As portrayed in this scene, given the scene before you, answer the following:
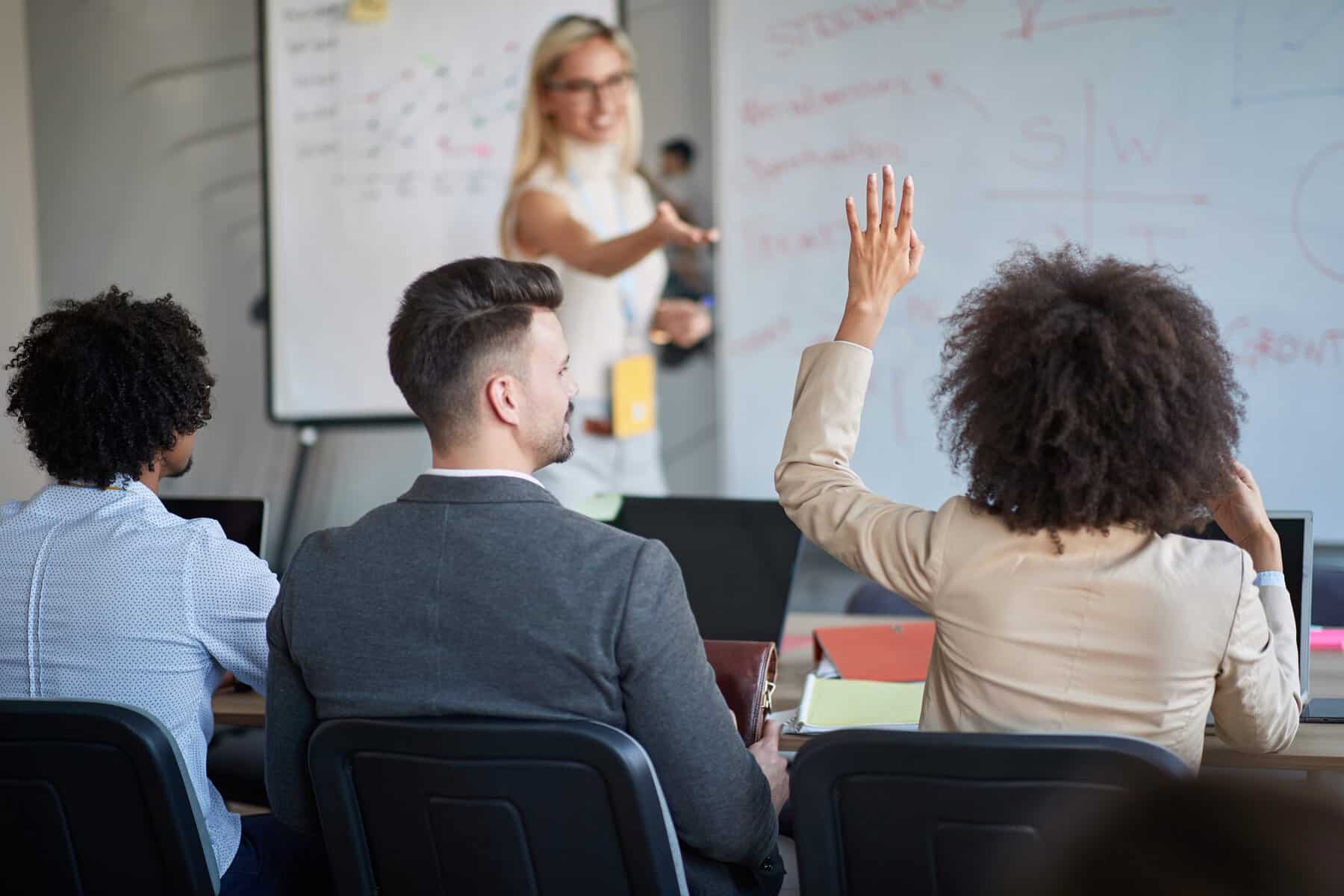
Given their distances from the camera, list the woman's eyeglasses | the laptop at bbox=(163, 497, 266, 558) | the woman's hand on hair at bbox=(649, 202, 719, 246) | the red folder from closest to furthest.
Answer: the red folder < the laptop at bbox=(163, 497, 266, 558) < the woman's hand on hair at bbox=(649, 202, 719, 246) < the woman's eyeglasses

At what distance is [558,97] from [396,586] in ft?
8.50

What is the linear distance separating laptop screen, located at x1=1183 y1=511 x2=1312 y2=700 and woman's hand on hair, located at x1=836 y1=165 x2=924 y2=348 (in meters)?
0.58

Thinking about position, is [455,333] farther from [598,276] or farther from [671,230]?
[598,276]

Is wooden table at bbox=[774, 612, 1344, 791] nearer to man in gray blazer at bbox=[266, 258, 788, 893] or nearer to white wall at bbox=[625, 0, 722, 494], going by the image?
man in gray blazer at bbox=[266, 258, 788, 893]

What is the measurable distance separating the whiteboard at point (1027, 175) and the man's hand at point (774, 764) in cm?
187

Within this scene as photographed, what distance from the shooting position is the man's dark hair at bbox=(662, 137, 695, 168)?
360 centimetres

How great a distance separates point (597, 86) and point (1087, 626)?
105 inches

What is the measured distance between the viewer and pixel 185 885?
145 centimetres

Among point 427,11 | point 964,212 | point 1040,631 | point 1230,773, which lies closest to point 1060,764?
point 1040,631

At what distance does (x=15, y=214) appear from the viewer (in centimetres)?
412

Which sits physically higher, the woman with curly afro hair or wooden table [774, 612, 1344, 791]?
the woman with curly afro hair

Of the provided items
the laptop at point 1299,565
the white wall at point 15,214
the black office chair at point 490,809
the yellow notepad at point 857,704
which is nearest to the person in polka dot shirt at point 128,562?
the black office chair at point 490,809

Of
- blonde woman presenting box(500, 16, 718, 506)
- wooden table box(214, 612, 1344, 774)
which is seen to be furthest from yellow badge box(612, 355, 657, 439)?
wooden table box(214, 612, 1344, 774)

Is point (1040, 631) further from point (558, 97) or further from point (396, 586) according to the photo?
point (558, 97)
